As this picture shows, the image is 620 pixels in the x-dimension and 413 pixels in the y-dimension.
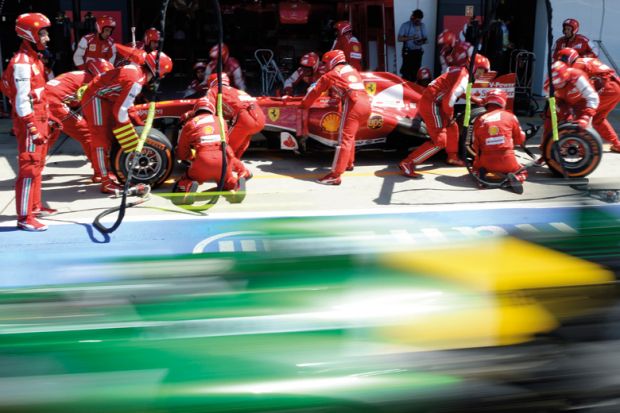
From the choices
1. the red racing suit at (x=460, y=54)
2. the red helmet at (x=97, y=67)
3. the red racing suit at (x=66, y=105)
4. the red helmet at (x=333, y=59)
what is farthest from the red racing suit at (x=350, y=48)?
the red racing suit at (x=66, y=105)

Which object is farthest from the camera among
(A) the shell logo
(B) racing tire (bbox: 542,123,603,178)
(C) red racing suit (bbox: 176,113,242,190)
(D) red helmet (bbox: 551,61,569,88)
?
(A) the shell logo

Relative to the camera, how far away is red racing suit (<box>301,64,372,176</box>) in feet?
28.6

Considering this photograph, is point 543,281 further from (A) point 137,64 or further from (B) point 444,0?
(B) point 444,0

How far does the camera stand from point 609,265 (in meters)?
2.35

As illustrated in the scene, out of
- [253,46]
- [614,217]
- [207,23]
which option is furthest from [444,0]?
[614,217]

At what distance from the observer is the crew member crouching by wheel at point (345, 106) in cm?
873

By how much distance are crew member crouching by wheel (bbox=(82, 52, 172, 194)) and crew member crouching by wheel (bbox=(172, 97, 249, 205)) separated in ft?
1.96

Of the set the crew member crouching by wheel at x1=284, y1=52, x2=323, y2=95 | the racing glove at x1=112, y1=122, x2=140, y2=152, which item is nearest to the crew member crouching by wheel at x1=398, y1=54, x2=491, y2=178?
the crew member crouching by wheel at x1=284, y1=52, x2=323, y2=95

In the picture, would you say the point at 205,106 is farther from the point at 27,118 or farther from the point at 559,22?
the point at 559,22

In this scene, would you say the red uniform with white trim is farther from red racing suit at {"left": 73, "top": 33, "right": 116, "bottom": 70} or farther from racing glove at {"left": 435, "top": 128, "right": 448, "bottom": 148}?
red racing suit at {"left": 73, "top": 33, "right": 116, "bottom": 70}

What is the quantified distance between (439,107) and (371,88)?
3.34 feet

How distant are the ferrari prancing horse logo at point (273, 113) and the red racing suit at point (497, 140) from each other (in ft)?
8.27

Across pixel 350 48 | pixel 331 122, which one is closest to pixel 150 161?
pixel 331 122

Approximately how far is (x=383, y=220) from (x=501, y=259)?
0.53 metres
